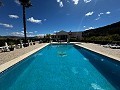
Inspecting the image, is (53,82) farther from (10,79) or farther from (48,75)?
(10,79)

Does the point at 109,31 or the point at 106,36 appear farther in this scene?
the point at 109,31

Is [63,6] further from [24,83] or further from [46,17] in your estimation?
[24,83]

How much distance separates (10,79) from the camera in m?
8.62

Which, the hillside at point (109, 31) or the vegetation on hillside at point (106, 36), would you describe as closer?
the vegetation on hillside at point (106, 36)

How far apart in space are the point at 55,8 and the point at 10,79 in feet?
97.2

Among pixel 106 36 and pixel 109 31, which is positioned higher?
pixel 109 31

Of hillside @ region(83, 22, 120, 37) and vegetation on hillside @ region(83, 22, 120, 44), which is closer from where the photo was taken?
vegetation on hillside @ region(83, 22, 120, 44)

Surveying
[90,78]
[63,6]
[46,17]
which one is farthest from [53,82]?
[46,17]

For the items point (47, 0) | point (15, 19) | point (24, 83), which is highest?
point (47, 0)

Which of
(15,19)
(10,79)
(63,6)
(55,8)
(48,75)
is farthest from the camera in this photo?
(15,19)

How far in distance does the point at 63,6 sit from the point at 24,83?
28.0m

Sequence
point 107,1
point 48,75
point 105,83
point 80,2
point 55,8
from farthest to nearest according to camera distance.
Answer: point 55,8 → point 80,2 → point 107,1 → point 48,75 → point 105,83

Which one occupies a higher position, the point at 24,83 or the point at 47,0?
the point at 47,0

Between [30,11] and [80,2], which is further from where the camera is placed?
[30,11]
